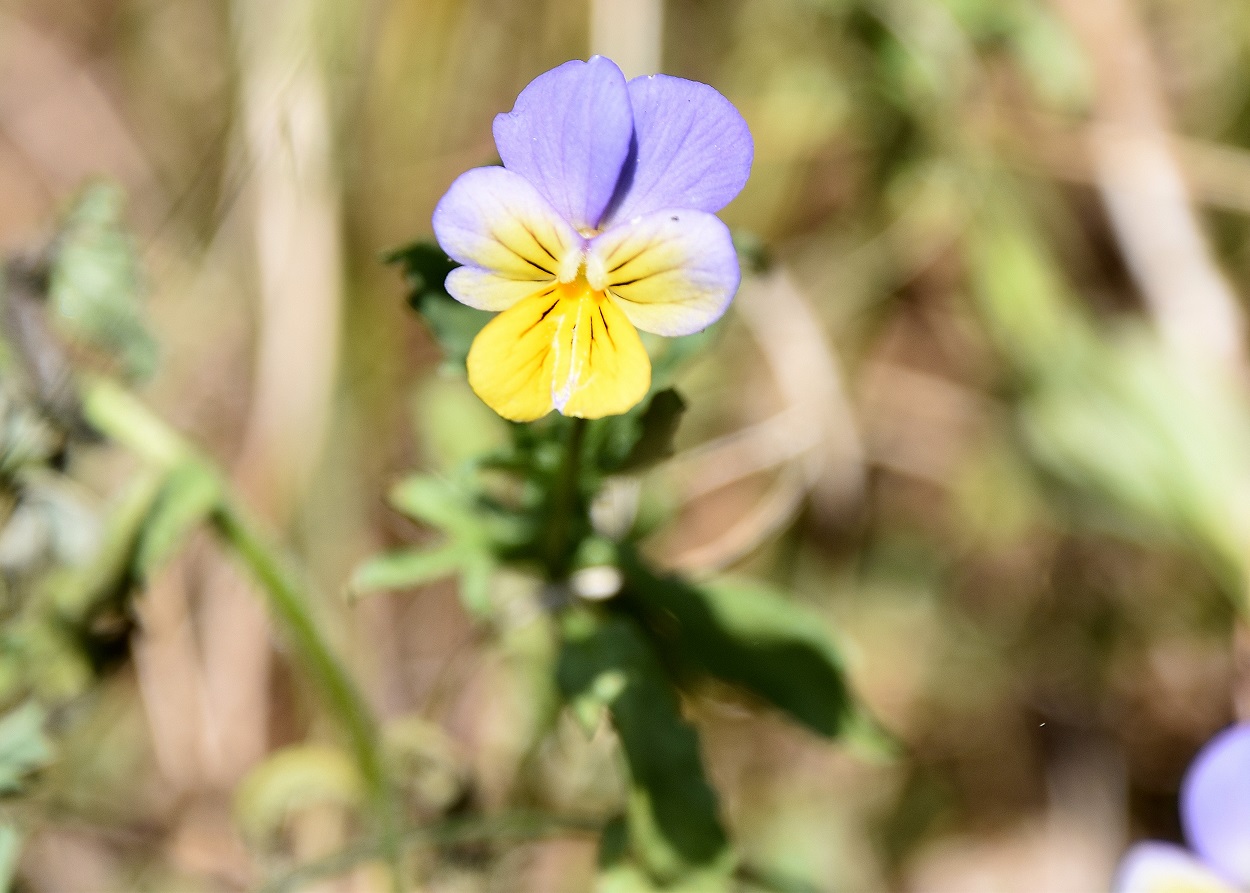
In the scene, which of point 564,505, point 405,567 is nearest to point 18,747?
point 405,567

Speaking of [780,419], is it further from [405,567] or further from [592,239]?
[592,239]

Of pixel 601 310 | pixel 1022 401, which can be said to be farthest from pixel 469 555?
pixel 1022 401

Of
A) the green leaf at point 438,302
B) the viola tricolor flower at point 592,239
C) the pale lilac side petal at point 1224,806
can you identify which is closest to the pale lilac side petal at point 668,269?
the viola tricolor flower at point 592,239

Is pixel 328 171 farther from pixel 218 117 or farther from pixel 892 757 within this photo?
pixel 892 757

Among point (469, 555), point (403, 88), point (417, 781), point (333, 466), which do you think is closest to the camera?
point (469, 555)

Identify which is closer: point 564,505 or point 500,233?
point 500,233

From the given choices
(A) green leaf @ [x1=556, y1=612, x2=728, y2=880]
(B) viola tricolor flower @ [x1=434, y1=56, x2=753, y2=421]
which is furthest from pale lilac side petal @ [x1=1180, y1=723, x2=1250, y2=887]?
(B) viola tricolor flower @ [x1=434, y1=56, x2=753, y2=421]

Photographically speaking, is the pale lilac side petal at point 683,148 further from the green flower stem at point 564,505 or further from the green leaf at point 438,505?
the green leaf at point 438,505
